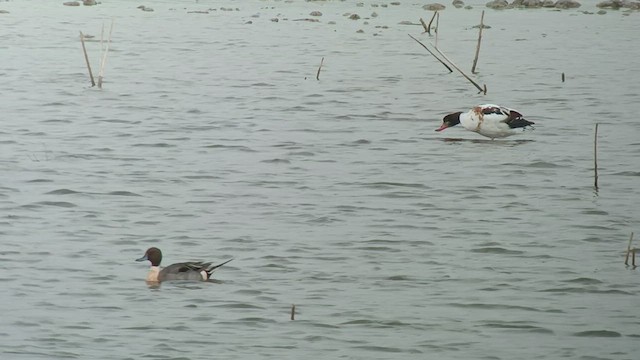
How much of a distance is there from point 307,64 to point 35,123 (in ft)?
35.9

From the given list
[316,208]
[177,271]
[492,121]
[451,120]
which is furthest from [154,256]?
[451,120]

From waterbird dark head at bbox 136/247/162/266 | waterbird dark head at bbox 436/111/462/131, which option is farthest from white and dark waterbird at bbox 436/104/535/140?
waterbird dark head at bbox 136/247/162/266

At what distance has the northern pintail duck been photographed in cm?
1350

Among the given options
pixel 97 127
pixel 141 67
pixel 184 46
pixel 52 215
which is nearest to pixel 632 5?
pixel 184 46

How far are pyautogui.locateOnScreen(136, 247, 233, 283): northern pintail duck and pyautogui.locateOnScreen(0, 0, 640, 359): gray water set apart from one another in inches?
4.2

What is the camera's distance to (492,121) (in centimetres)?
2297

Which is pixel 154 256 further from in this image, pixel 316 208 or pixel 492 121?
pixel 492 121

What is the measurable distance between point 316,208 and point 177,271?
4102mm

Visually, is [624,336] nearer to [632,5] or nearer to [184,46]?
[184,46]

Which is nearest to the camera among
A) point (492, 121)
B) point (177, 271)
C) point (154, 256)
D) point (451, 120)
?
point (177, 271)

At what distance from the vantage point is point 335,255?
14773 mm

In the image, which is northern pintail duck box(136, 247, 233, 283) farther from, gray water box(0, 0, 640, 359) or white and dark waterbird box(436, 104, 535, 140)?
white and dark waterbird box(436, 104, 535, 140)

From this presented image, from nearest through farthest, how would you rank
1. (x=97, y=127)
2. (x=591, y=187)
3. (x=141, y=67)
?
(x=591, y=187), (x=97, y=127), (x=141, y=67)

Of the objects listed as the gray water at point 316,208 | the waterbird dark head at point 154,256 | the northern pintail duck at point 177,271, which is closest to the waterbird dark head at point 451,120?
the gray water at point 316,208
